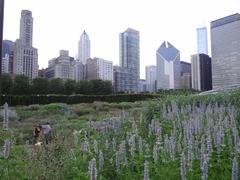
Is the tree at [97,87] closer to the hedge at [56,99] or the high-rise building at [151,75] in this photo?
the hedge at [56,99]

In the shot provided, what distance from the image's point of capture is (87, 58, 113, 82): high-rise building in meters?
111

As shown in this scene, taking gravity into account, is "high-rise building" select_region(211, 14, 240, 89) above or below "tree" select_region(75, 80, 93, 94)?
above

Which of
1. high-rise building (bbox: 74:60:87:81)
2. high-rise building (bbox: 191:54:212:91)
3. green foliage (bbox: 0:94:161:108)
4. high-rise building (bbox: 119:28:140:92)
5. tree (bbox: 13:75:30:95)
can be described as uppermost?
high-rise building (bbox: 119:28:140:92)

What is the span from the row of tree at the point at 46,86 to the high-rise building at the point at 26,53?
3553 centimetres

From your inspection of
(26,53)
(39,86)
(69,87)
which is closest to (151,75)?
(26,53)

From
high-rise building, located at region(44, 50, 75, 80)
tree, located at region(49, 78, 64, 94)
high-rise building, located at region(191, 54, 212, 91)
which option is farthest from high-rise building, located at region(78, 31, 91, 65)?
tree, located at region(49, 78, 64, 94)

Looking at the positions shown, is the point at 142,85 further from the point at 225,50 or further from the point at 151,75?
the point at 225,50

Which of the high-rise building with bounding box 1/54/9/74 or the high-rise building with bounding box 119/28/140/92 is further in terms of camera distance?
the high-rise building with bounding box 119/28/140/92

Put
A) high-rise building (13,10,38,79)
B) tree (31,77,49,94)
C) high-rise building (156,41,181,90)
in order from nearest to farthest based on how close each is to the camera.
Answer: tree (31,77,49,94)
high-rise building (13,10,38,79)
high-rise building (156,41,181,90)

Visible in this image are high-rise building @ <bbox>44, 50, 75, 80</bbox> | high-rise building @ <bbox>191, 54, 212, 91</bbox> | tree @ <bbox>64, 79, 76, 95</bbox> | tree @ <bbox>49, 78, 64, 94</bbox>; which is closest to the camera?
tree @ <bbox>49, 78, 64, 94</bbox>

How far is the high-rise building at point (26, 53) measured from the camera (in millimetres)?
94500

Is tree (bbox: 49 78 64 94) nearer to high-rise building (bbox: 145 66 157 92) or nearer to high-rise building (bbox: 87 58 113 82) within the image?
high-rise building (bbox: 87 58 113 82)

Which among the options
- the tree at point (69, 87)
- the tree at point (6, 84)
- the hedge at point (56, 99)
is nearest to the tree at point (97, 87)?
the tree at point (69, 87)

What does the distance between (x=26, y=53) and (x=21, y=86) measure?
5005 centimetres
